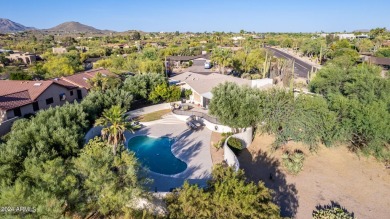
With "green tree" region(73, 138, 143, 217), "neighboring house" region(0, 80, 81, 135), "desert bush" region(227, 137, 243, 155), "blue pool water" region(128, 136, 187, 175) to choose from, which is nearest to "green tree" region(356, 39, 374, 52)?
"desert bush" region(227, 137, 243, 155)

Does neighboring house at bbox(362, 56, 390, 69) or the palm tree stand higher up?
neighboring house at bbox(362, 56, 390, 69)

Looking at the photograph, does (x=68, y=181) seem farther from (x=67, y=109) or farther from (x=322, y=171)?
(x=322, y=171)

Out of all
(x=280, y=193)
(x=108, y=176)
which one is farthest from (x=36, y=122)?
(x=280, y=193)

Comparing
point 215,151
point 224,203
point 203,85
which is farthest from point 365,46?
point 224,203

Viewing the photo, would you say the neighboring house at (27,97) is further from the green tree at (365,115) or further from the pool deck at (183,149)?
the green tree at (365,115)

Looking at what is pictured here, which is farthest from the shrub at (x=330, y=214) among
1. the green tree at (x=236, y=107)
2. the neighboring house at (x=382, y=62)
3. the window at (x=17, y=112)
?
the neighboring house at (x=382, y=62)

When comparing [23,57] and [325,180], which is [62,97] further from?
[23,57]

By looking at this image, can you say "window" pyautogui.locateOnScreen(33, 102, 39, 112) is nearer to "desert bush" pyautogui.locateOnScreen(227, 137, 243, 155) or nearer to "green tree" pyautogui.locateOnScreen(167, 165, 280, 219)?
"desert bush" pyautogui.locateOnScreen(227, 137, 243, 155)
